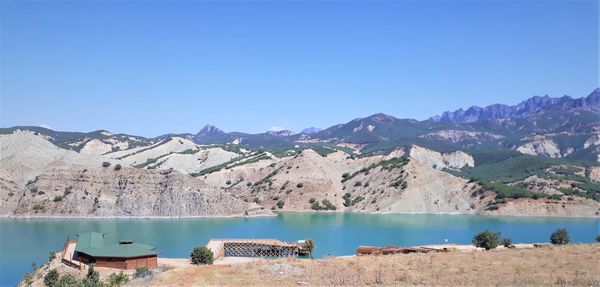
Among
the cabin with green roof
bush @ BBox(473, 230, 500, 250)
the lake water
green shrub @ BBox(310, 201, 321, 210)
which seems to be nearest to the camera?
the cabin with green roof

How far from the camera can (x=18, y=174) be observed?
360ft

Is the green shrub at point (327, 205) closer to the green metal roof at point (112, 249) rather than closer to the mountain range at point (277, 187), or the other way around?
the mountain range at point (277, 187)

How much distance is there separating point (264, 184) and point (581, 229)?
2581 inches

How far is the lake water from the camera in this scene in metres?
58.2

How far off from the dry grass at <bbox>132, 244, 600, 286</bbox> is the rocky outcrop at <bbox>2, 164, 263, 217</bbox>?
2761 inches

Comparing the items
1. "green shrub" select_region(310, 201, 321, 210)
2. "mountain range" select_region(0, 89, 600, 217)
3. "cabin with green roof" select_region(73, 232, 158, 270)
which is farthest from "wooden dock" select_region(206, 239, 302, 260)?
"green shrub" select_region(310, 201, 321, 210)

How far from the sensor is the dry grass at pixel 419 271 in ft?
81.1

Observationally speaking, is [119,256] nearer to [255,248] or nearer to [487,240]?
[255,248]

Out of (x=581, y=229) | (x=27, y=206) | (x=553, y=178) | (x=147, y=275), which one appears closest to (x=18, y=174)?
(x=27, y=206)

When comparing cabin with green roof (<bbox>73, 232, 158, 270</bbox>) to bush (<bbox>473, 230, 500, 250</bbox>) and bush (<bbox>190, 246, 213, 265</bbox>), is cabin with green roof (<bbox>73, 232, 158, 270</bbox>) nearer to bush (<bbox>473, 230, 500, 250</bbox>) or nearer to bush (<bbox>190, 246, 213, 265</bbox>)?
bush (<bbox>190, 246, 213, 265</bbox>)

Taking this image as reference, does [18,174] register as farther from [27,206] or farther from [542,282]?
[542,282]

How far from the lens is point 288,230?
78.7 m

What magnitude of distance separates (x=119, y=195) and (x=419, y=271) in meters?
78.8

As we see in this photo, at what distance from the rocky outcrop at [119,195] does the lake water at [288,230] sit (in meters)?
4.54
